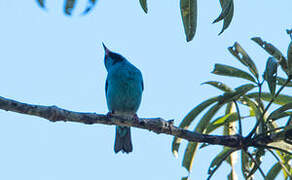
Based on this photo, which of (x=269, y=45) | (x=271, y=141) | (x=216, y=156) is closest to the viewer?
→ (x=271, y=141)

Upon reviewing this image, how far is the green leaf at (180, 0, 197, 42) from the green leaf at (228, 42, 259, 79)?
0.69 metres

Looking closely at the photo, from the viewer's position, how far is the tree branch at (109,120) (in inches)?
132

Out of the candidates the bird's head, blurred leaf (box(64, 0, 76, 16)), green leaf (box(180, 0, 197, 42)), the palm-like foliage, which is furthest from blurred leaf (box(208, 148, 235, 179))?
the bird's head

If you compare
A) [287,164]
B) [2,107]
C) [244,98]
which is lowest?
[287,164]

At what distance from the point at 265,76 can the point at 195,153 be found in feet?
4.04

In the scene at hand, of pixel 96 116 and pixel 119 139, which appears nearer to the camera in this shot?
pixel 96 116

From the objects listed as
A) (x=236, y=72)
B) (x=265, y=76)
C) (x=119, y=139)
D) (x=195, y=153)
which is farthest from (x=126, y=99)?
(x=265, y=76)

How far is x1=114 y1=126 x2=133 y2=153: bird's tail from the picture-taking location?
646 centimetres

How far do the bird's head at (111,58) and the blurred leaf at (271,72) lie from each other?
12.9 feet

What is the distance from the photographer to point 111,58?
757cm

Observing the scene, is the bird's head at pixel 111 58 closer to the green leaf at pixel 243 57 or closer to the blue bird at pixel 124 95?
the blue bird at pixel 124 95

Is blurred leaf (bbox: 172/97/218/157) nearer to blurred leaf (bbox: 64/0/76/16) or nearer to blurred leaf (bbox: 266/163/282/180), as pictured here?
blurred leaf (bbox: 266/163/282/180)

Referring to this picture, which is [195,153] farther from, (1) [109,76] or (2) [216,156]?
(1) [109,76]

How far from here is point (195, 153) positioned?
14.7 feet
